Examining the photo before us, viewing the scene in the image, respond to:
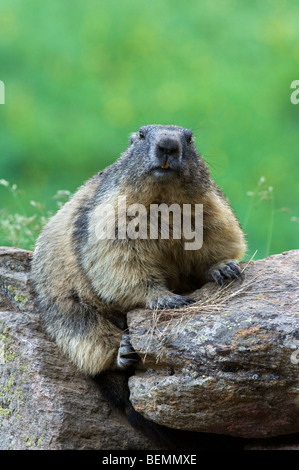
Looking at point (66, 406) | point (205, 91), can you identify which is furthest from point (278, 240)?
point (66, 406)

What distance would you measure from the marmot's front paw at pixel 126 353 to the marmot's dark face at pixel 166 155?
0.94 meters

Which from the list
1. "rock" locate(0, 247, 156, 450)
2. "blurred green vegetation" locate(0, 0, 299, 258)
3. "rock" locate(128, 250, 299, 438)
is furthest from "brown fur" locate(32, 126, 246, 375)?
"blurred green vegetation" locate(0, 0, 299, 258)

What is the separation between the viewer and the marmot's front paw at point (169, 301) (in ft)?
15.1

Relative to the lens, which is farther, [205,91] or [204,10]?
[204,10]

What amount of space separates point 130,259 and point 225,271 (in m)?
0.56

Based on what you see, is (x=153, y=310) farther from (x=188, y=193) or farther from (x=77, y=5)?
(x=77, y=5)

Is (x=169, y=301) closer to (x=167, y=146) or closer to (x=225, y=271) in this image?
(x=225, y=271)

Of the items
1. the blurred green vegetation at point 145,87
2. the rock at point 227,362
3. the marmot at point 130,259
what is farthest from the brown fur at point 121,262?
the blurred green vegetation at point 145,87

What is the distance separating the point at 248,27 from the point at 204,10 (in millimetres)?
600

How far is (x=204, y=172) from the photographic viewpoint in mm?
4996

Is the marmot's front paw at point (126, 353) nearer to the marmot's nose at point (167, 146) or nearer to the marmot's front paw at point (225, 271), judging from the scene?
the marmot's front paw at point (225, 271)

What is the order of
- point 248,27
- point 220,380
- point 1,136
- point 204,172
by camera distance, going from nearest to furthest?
point 220,380
point 204,172
point 1,136
point 248,27

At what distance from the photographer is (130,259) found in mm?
4820

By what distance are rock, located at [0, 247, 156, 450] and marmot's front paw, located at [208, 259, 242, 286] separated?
3.35ft
